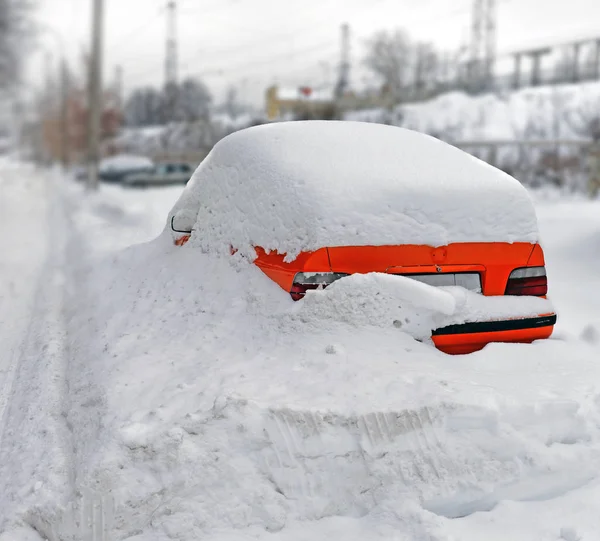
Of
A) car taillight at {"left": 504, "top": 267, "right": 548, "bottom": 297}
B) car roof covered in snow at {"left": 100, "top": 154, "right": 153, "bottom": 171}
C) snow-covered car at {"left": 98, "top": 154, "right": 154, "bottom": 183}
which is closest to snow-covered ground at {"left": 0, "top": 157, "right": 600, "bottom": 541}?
car taillight at {"left": 504, "top": 267, "right": 548, "bottom": 297}

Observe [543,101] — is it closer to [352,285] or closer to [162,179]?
[162,179]

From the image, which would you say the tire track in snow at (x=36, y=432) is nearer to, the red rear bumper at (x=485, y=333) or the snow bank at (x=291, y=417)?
the snow bank at (x=291, y=417)

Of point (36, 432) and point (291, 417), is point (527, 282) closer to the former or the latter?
point (291, 417)

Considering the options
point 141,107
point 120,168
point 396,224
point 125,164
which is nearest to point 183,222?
point 396,224

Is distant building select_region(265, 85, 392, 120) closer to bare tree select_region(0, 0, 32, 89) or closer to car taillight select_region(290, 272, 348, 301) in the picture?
bare tree select_region(0, 0, 32, 89)

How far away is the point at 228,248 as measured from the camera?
15.2ft

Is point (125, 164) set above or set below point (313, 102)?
below

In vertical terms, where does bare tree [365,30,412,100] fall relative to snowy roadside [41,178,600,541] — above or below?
above

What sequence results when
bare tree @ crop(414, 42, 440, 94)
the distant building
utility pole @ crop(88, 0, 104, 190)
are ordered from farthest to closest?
bare tree @ crop(414, 42, 440, 94) → the distant building → utility pole @ crop(88, 0, 104, 190)

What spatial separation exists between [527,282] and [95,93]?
68.1 feet

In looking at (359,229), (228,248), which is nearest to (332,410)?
(359,229)

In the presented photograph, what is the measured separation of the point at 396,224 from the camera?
3.82 m

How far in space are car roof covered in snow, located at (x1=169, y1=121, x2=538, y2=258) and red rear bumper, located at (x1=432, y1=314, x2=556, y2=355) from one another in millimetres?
519

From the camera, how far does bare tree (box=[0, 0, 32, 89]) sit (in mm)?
32031
